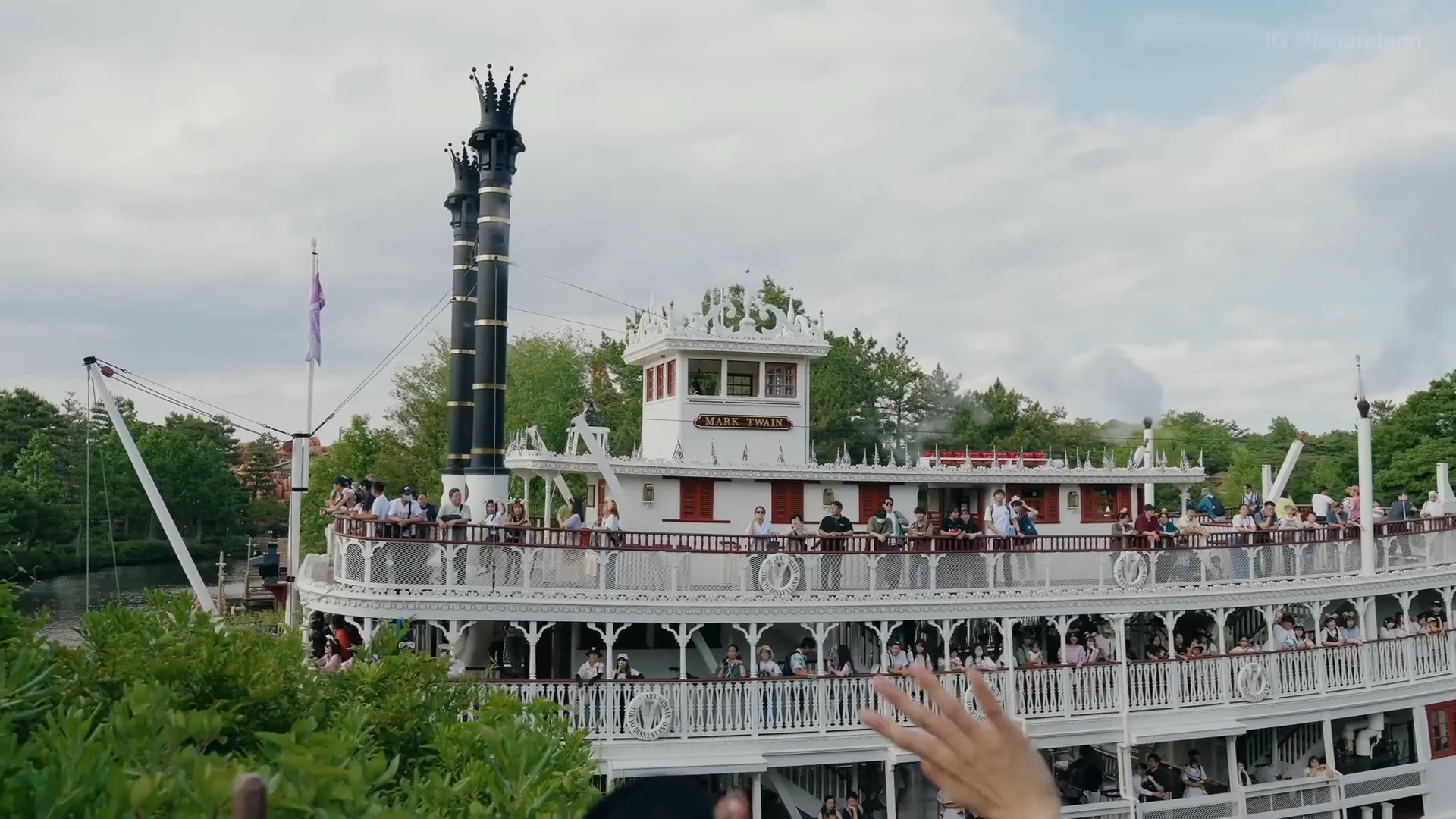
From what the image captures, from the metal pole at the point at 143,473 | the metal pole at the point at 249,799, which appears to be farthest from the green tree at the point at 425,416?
the metal pole at the point at 249,799

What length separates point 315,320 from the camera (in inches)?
757

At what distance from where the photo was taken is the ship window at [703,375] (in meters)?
17.7

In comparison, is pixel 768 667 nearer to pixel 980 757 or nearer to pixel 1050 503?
pixel 1050 503

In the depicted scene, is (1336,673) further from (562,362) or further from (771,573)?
(562,362)

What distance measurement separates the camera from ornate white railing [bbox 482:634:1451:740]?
522 inches

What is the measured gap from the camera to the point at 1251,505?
60.5 ft

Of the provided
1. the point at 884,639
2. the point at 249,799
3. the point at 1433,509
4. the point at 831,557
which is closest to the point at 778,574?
the point at 831,557

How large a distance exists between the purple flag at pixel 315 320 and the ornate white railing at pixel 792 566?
19.0ft

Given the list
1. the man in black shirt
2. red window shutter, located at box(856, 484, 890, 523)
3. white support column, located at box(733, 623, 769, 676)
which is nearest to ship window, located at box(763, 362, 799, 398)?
red window shutter, located at box(856, 484, 890, 523)

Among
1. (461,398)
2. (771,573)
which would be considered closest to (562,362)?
(461,398)

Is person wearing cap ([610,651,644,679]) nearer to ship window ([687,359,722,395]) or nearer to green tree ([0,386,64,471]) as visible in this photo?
ship window ([687,359,722,395])

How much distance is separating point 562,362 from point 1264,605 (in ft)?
104

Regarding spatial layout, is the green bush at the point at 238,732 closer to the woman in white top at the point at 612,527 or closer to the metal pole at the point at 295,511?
the woman in white top at the point at 612,527

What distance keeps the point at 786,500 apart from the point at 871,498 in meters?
1.64
